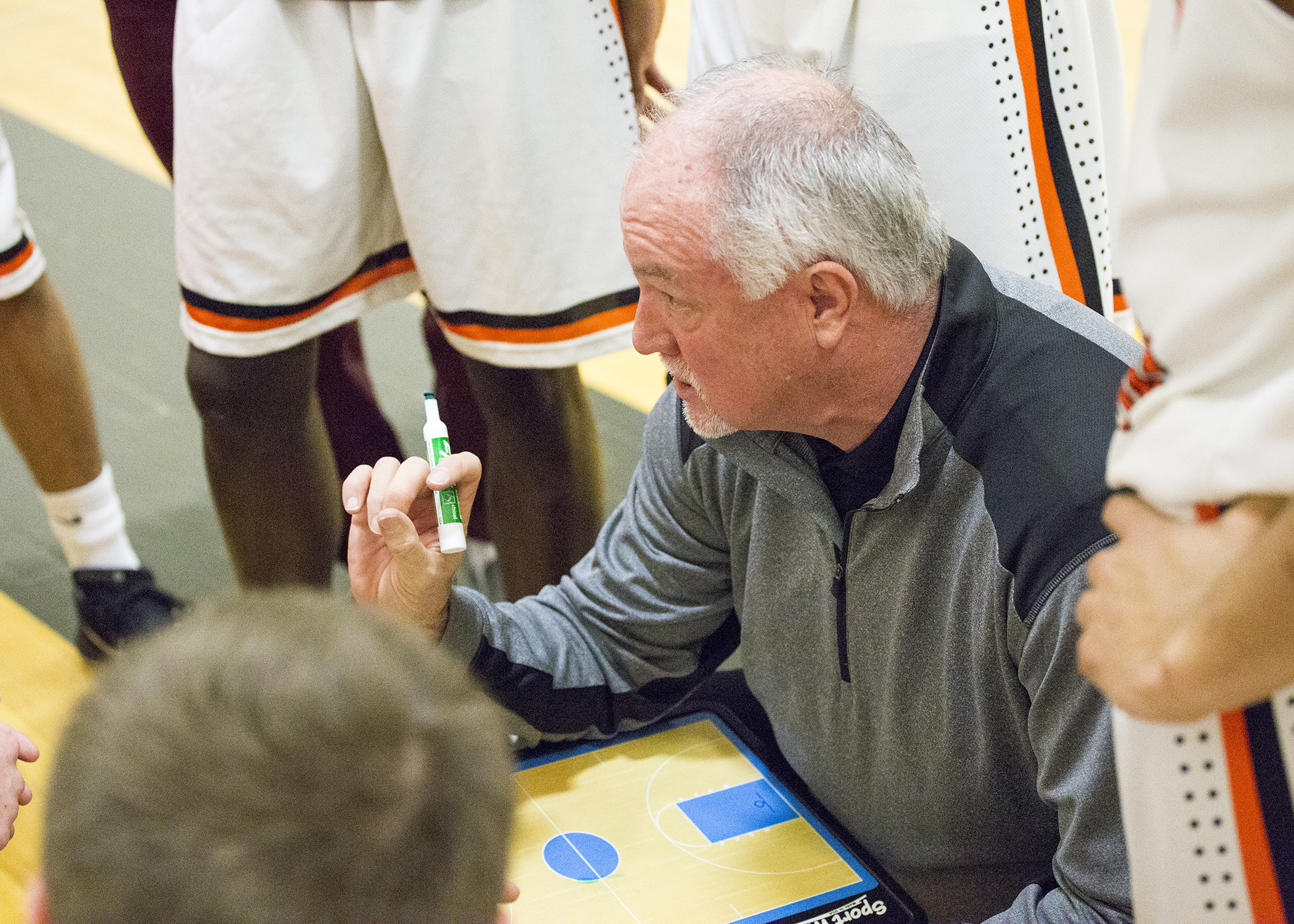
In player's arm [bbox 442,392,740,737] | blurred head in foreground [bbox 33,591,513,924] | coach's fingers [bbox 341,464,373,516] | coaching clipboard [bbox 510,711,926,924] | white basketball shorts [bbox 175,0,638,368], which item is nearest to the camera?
blurred head in foreground [bbox 33,591,513,924]

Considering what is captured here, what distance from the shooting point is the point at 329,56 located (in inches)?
67.4

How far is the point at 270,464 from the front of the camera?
6.46 feet

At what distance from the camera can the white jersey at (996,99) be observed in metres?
1.53

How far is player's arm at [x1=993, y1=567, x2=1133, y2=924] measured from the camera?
1080mm

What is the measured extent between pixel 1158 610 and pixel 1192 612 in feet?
0.09

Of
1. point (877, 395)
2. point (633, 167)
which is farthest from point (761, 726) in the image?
point (633, 167)

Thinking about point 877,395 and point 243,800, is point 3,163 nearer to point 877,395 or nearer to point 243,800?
point 877,395

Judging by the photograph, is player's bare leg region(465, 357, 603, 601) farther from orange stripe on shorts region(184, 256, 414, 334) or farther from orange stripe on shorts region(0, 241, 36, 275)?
orange stripe on shorts region(0, 241, 36, 275)

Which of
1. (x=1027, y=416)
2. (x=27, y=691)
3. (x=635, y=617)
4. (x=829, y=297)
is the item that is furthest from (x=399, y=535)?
(x=27, y=691)

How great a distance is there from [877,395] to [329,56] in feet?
2.85

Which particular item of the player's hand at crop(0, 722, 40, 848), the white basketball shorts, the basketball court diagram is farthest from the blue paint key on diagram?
the white basketball shorts

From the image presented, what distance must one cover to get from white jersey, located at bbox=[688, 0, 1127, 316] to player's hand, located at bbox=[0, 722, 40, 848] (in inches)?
42.8

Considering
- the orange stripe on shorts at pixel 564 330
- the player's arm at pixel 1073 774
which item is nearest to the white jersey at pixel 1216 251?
the player's arm at pixel 1073 774

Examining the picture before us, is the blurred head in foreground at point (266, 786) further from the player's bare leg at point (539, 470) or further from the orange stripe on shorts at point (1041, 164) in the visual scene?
the player's bare leg at point (539, 470)
